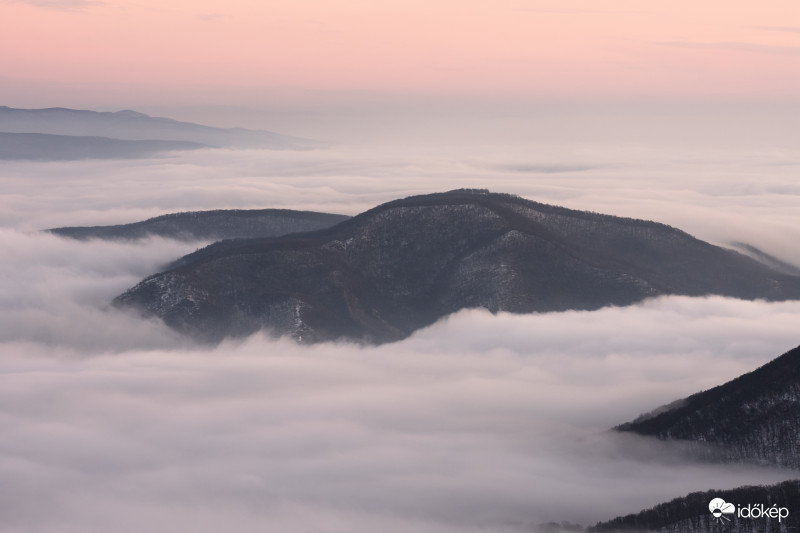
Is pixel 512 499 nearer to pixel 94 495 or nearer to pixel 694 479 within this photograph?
pixel 694 479

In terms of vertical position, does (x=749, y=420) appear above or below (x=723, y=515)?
above

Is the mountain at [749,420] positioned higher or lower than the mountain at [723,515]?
higher

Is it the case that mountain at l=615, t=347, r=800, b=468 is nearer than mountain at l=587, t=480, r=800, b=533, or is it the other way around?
mountain at l=587, t=480, r=800, b=533

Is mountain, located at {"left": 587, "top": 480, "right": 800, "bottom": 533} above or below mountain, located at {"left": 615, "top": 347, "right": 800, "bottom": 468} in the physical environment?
below

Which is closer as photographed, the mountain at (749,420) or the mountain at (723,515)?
the mountain at (723,515)

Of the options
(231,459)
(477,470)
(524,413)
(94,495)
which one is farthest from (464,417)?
(94,495)
